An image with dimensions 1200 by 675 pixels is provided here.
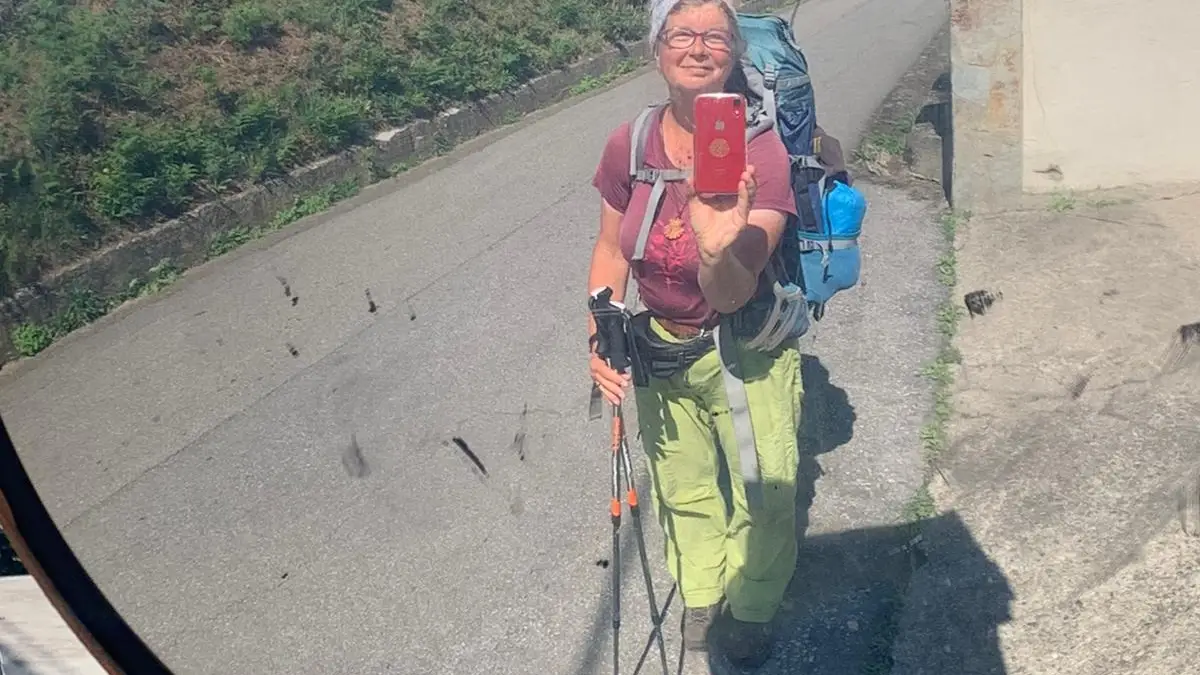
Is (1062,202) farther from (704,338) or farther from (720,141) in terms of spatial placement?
(720,141)

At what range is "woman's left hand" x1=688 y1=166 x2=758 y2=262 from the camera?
1655 mm

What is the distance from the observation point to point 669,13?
1836 mm

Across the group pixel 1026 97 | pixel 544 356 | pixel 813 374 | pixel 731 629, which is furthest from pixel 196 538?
pixel 1026 97

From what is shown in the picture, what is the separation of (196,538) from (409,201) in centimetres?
93

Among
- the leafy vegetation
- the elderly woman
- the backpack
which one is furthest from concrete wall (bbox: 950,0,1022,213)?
the leafy vegetation

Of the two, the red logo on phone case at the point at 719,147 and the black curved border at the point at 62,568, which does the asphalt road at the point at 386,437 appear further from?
the red logo on phone case at the point at 719,147

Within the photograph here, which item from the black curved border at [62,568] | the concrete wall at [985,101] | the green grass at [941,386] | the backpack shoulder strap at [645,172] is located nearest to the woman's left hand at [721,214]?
the backpack shoulder strap at [645,172]

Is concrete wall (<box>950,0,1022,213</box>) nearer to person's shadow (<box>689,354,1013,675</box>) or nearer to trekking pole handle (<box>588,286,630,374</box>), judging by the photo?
person's shadow (<box>689,354,1013,675</box>)

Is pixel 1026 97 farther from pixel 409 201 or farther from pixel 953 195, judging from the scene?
pixel 409 201

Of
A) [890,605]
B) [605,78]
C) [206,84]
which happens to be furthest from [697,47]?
[890,605]

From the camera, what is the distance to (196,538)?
6.98 feet

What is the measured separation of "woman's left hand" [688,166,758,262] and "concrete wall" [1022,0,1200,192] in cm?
236

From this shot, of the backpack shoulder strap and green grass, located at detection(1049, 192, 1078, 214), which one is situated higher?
the backpack shoulder strap

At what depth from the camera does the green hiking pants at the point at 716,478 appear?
2348 millimetres
